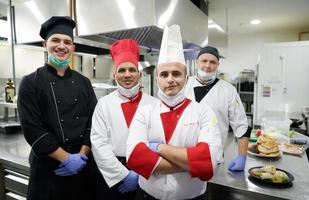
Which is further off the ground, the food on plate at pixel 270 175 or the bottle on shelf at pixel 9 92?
the bottle on shelf at pixel 9 92

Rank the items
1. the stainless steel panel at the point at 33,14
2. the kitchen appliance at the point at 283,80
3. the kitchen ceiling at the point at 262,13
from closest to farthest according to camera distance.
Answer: the stainless steel panel at the point at 33,14
the kitchen ceiling at the point at 262,13
the kitchen appliance at the point at 283,80

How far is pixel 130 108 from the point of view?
4.00ft

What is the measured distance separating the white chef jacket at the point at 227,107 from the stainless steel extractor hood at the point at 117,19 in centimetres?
60

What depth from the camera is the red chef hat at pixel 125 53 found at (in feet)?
3.97

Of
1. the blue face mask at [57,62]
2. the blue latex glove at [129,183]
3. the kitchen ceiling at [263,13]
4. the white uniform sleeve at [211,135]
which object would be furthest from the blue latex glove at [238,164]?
the kitchen ceiling at [263,13]

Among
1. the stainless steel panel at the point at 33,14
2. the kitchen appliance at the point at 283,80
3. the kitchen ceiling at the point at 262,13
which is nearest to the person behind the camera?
the stainless steel panel at the point at 33,14

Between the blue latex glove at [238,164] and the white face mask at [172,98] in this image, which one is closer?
the white face mask at [172,98]

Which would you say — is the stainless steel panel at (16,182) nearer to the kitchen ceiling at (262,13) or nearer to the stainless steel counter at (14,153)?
the stainless steel counter at (14,153)

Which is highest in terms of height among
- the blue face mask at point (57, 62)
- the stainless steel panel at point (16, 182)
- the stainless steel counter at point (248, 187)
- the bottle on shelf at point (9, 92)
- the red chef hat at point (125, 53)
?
the red chef hat at point (125, 53)

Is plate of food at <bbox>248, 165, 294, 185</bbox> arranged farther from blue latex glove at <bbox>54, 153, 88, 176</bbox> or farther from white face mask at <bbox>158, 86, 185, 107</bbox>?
blue latex glove at <bbox>54, 153, 88, 176</bbox>

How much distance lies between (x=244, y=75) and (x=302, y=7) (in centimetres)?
167

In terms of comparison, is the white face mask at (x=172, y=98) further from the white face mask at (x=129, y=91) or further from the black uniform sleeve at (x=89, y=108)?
the black uniform sleeve at (x=89, y=108)

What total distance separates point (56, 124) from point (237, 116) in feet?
3.46

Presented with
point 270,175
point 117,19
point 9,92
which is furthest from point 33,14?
point 270,175
